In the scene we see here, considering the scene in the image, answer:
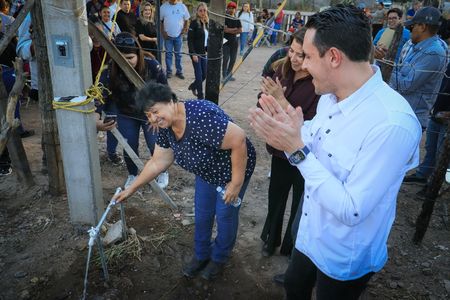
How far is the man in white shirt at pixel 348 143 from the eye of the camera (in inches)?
49.3

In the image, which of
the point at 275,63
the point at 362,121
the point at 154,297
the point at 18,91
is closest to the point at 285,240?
the point at 154,297

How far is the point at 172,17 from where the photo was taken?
324 inches

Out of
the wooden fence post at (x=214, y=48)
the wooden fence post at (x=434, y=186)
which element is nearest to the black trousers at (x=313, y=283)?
the wooden fence post at (x=434, y=186)

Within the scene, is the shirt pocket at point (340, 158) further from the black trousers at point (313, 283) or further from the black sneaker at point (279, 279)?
the black sneaker at point (279, 279)

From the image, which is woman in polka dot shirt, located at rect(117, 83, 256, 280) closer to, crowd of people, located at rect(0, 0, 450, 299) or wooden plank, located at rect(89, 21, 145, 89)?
crowd of people, located at rect(0, 0, 450, 299)

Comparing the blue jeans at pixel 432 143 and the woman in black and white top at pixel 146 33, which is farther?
the woman in black and white top at pixel 146 33

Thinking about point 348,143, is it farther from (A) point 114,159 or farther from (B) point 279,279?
(A) point 114,159

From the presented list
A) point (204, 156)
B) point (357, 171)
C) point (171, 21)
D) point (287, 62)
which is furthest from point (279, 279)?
point (171, 21)

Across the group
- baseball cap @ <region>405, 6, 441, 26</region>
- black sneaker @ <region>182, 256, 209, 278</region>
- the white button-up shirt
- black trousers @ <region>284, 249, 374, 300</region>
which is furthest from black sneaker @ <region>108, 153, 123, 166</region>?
baseball cap @ <region>405, 6, 441, 26</region>

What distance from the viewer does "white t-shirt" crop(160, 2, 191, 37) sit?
27.0 feet

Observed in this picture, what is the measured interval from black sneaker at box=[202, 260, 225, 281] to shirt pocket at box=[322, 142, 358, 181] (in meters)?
1.65

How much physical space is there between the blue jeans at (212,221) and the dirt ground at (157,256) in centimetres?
23

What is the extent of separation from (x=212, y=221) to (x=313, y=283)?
3.07 ft

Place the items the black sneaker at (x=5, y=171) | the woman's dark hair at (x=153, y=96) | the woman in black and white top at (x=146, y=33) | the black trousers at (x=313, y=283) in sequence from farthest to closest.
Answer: the woman in black and white top at (x=146, y=33)
the black sneaker at (x=5, y=171)
the woman's dark hair at (x=153, y=96)
the black trousers at (x=313, y=283)
